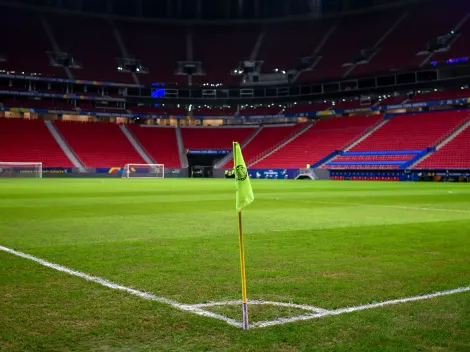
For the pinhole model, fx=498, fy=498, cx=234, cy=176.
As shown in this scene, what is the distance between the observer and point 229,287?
5.88 m

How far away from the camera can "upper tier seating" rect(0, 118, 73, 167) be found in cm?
5978

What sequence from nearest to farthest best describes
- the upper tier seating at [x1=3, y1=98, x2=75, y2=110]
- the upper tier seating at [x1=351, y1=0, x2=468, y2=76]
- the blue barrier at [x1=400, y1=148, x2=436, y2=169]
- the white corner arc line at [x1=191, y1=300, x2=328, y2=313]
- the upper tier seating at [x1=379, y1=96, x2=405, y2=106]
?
the white corner arc line at [x1=191, y1=300, x2=328, y2=313] → the blue barrier at [x1=400, y1=148, x2=436, y2=169] → the upper tier seating at [x1=351, y1=0, x2=468, y2=76] → the upper tier seating at [x1=379, y1=96, x2=405, y2=106] → the upper tier seating at [x1=3, y1=98, x2=75, y2=110]

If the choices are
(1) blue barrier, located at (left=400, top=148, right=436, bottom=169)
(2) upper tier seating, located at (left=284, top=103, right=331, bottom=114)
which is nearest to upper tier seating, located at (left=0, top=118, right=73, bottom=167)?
(2) upper tier seating, located at (left=284, top=103, right=331, bottom=114)

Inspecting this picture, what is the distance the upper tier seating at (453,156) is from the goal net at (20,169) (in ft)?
137

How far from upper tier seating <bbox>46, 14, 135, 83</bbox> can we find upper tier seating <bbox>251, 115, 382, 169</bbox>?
26.4 metres

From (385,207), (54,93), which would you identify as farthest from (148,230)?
(54,93)

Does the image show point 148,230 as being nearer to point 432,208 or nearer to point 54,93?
point 432,208

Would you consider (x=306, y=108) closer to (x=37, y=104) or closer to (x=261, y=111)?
(x=261, y=111)

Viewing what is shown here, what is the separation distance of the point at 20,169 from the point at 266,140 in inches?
1365

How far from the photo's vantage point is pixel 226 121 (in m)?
81.9

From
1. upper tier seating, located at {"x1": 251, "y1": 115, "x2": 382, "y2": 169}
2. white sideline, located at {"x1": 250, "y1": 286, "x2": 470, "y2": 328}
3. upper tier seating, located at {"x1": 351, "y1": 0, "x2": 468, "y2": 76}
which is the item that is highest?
upper tier seating, located at {"x1": 351, "y1": 0, "x2": 468, "y2": 76}

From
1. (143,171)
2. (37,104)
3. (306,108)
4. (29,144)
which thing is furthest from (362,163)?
(37,104)

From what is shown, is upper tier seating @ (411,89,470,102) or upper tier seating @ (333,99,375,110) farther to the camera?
upper tier seating @ (333,99,375,110)

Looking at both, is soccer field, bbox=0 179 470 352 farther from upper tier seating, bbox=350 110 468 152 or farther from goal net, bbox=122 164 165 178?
goal net, bbox=122 164 165 178
